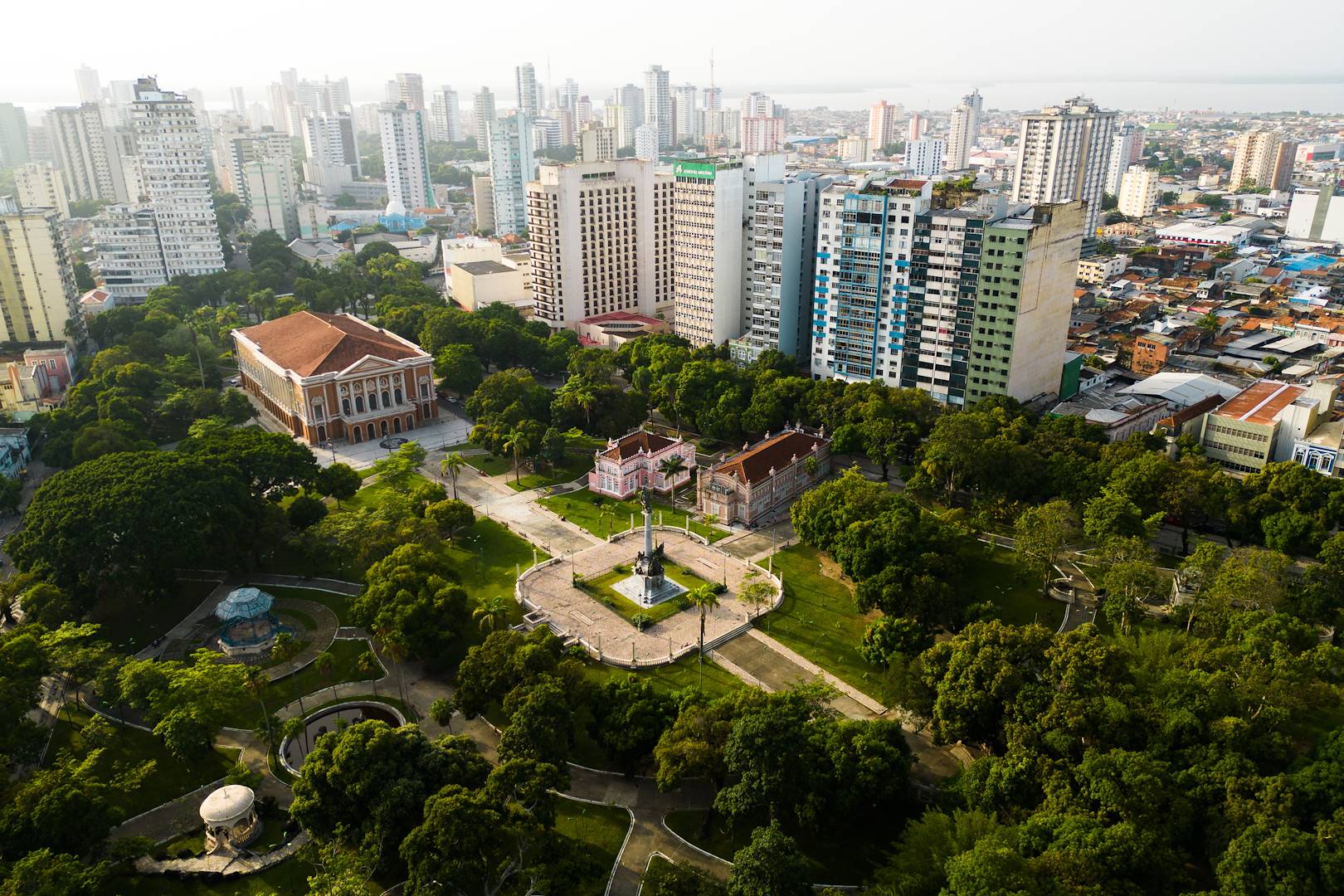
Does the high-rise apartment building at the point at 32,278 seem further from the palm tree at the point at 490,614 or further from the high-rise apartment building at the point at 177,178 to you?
the palm tree at the point at 490,614

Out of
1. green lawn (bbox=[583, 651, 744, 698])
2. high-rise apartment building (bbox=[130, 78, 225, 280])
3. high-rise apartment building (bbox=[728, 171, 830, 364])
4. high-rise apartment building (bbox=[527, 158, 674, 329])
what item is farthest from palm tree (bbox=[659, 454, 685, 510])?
high-rise apartment building (bbox=[130, 78, 225, 280])

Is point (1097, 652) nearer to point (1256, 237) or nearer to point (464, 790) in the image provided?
point (464, 790)

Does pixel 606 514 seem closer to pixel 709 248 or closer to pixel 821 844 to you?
pixel 821 844

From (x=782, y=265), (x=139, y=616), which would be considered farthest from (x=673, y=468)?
(x=139, y=616)

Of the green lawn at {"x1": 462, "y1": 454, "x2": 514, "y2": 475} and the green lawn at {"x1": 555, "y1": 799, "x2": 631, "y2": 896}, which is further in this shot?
the green lawn at {"x1": 462, "y1": 454, "x2": 514, "y2": 475}

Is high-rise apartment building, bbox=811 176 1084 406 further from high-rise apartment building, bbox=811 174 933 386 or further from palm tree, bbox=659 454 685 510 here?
palm tree, bbox=659 454 685 510

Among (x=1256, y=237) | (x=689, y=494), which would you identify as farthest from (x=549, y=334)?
(x=1256, y=237)

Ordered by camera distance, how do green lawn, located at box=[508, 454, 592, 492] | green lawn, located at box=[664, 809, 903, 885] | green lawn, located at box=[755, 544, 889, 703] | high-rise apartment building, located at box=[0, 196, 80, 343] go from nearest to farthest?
green lawn, located at box=[664, 809, 903, 885] → green lawn, located at box=[755, 544, 889, 703] → green lawn, located at box=[508, 454, 592, 492] → high-rise apartment building, located at box=[0, 196, 80, 343]
